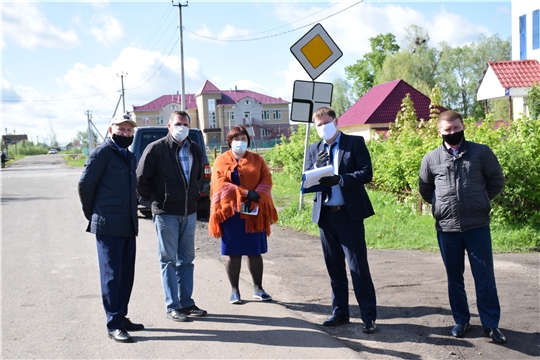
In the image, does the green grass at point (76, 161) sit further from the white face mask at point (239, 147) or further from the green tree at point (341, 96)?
the white face mask at point (239, 147)

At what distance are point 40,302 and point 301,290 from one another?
119 inches

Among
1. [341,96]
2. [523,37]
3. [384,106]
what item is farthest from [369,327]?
[341,96]

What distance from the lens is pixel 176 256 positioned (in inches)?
248

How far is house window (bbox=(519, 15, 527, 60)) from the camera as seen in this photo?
871 inches

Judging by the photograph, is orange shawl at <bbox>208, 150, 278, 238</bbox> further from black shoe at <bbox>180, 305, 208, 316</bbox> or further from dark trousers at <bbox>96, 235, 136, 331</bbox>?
dark trousers at <bbox>96, 235, 136, 331</bbox>

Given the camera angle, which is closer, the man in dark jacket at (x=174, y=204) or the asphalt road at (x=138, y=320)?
the asphalt road at (x=138, y=320)

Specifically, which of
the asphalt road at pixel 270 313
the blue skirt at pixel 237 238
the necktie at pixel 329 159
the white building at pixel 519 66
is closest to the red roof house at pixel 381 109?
the white building at pixel 519 66

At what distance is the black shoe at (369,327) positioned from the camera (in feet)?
18.2

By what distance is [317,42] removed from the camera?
10.8 meters

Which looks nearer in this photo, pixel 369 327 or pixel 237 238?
pixel 369 327

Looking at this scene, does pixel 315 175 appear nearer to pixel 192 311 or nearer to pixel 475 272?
pixel 475 272

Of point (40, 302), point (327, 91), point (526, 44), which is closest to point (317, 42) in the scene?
point (327, 91)

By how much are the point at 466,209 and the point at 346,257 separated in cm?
125

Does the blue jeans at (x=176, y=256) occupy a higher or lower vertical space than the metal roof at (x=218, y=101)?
lower
